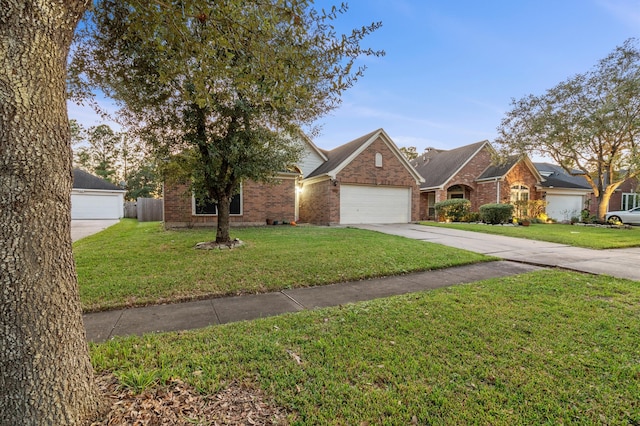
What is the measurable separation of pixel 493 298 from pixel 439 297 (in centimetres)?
79

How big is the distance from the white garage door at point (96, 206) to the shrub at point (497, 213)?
27.9 m

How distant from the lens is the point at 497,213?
16469 mm

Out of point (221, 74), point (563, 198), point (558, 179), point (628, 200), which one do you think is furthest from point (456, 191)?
point (221, 74)

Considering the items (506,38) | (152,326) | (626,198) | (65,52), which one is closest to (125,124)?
(152,326)

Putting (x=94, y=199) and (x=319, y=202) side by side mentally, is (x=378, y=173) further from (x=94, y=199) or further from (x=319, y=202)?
(x=94, y=199)

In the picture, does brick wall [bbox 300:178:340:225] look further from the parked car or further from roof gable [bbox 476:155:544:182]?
the parked car

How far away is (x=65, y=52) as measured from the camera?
1.86 meters

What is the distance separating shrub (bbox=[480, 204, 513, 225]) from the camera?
16.3 m

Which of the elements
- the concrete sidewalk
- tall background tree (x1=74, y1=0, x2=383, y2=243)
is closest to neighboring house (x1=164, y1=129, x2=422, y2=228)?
tall background tree (x1=74, y1=0, x2=383, y2=243)

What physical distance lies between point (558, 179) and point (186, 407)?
3303 cm

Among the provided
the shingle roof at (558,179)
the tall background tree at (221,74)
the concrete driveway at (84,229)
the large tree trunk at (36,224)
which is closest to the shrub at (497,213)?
the shingle roof at (558,179)

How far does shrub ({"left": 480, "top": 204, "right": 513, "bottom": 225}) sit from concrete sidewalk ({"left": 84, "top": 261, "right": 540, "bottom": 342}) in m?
12.0

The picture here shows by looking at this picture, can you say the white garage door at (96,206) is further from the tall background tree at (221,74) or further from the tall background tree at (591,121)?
the tall background tree at (591,121)

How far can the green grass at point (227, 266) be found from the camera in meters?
4.58
